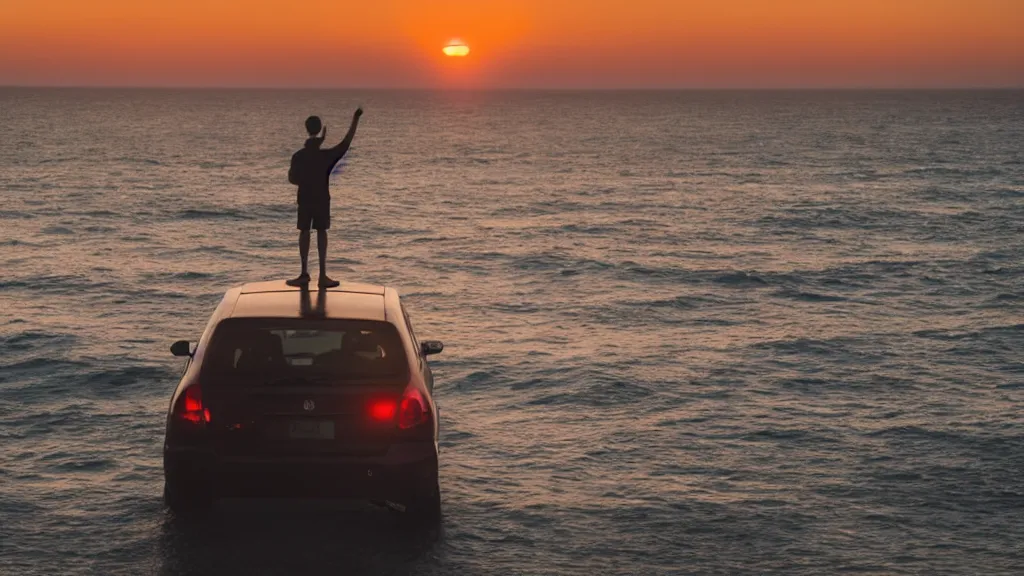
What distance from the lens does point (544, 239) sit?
35.6 metres

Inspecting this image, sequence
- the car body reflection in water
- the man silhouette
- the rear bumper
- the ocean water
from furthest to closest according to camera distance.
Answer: the man silhouette
the ocean water
the rear bumper
the car body reflection in water

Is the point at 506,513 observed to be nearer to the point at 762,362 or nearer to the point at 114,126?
the point at 762,362

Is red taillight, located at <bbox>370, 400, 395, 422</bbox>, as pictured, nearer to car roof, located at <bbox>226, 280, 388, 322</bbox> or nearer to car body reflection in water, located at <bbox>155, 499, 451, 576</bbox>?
car roof, located at <bbox>226, 280, 388, 322</bbox>

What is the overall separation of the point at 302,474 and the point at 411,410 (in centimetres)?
75

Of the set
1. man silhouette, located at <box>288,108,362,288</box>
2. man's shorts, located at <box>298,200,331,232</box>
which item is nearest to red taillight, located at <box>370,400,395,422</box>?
man silhouette, located at <box>288,108,362,288</box>

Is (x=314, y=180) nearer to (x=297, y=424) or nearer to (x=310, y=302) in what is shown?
(x=310, y=302)

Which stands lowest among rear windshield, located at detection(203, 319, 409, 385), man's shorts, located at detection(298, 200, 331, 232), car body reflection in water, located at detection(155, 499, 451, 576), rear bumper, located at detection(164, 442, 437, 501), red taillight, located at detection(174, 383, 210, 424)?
car body reflection in water, located at detection(155, 499, 451, 576)

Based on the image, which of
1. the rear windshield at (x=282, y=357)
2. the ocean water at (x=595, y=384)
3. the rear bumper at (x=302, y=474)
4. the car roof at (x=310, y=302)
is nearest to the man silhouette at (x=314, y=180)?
the ocean water at (x=595, y=384)

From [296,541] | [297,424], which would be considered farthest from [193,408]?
[296,541]

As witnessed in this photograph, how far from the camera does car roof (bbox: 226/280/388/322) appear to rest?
339 inches

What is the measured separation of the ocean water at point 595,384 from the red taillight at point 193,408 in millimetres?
787

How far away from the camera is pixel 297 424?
27.1 feet

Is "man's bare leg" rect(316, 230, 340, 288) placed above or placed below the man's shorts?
below

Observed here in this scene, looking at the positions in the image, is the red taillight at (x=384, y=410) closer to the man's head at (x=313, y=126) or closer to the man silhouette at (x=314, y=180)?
the man's head at (x=313, y=126)
